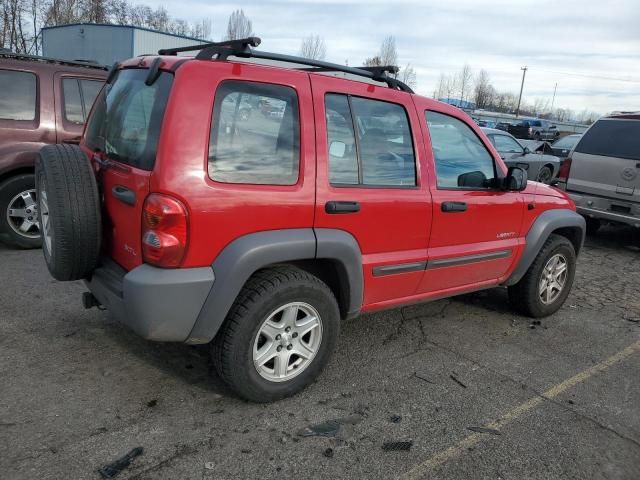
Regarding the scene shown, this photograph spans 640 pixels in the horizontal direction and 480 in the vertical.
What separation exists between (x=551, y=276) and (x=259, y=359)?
3.04 m

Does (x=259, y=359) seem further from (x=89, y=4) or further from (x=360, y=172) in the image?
(x=89, y=4)

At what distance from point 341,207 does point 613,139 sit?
6.18 metres

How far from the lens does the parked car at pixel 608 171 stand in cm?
724

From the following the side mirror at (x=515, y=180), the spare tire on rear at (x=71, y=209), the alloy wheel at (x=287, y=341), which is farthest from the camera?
the side mirror at (x=515, y=180)

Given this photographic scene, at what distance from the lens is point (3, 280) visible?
15.6ft

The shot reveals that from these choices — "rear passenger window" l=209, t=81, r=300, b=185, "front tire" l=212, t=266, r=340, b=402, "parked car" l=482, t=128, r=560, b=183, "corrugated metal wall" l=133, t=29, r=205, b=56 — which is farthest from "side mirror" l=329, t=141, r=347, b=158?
"corrugated metal wall" l=133, t=29, r=205, b=56

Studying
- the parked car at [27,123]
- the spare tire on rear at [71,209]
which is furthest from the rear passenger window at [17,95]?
the spare tire on rear at [71,209]

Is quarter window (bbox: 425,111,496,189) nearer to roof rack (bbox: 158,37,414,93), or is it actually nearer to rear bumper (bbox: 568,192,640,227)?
roof rack (bbox: 158,37,414,93)

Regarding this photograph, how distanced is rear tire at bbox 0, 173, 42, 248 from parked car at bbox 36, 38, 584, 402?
2542 mm

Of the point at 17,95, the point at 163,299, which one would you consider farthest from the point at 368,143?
the point at 17,95

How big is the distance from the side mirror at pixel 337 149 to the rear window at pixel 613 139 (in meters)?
5.78

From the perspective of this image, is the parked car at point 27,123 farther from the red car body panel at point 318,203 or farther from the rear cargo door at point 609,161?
the rear cargo door at point 609,161

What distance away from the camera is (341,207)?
3098 millimetres

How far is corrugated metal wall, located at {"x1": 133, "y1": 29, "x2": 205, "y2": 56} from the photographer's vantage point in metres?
22.5
